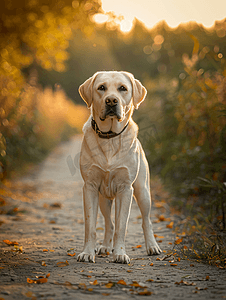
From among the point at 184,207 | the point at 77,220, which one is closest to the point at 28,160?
the point at 77,220

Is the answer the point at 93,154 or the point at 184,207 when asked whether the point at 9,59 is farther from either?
the point at 184,207

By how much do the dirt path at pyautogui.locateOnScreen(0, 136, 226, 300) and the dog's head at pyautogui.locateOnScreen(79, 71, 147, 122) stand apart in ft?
4.52

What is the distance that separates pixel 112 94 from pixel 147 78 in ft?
23.3

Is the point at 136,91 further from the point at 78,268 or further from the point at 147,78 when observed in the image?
the point at 147,78

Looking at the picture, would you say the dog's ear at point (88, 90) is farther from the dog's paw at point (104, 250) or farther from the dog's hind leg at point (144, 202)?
the dog's paw at point (104, 250)

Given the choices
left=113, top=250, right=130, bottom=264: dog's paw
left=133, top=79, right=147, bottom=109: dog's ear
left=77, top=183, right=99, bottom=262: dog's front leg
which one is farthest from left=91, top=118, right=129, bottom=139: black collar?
left=113, top=250, right=130, bottom=264: dog's paw

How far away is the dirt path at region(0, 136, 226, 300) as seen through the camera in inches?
84.0

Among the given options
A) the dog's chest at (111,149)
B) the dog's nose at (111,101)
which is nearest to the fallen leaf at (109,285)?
the dog's chest at (111,149)

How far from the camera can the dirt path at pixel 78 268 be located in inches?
84.0

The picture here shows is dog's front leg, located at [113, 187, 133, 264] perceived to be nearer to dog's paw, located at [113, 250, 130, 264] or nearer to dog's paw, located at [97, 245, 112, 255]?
dog's paw, located at [113, 250, 130, 264]

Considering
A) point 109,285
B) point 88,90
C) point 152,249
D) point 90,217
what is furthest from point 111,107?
point 152,249

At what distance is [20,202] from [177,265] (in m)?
4.07

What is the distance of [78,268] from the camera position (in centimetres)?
272

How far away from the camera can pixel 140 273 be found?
8.68 feet
